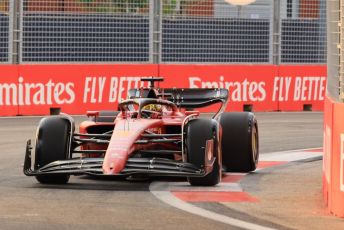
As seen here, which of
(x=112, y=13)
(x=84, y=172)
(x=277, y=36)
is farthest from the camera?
(x=277, y=36)

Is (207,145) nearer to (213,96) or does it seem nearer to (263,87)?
(213,96)

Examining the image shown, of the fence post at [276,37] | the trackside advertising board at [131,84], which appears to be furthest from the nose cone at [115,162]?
the fence post at [276,37]

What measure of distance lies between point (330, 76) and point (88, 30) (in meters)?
13.9

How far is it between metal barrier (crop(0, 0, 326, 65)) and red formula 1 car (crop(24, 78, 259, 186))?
10.6m

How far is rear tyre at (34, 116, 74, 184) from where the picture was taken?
11672mm

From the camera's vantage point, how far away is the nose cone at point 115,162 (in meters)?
11.0

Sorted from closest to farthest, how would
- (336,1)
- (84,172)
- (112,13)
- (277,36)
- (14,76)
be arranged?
(336,1) → (84,172) → (14,76) → (112,13) → (277,36)

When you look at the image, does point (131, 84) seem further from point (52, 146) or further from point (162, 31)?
point (52, 146)

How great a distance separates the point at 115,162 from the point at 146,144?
75 cm

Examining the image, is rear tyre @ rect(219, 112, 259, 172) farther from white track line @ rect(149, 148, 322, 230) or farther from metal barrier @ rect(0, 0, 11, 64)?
metal barrier @ rect(0, 0, 11, 64)

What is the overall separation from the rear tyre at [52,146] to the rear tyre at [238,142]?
6.61 feet

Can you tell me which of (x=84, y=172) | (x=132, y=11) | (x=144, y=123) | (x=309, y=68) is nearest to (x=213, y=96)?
(x=144, y=123)

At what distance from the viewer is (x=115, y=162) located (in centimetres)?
1106

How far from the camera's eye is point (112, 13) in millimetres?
24219
